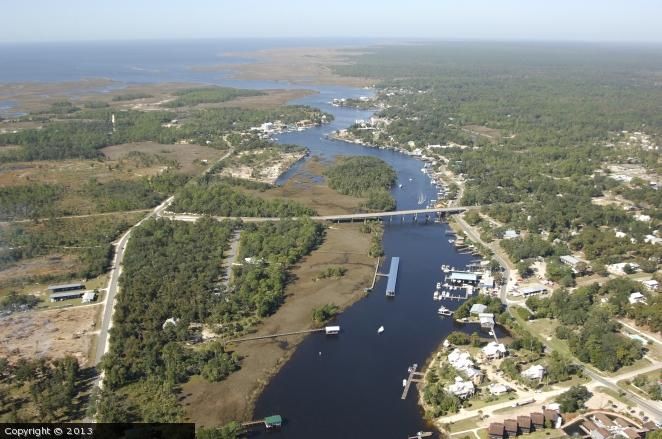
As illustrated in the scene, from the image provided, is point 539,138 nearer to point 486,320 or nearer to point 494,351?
point 486,320

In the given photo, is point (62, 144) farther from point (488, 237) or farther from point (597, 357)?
point (597, 357)

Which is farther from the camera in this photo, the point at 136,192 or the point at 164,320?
the point at 136,192

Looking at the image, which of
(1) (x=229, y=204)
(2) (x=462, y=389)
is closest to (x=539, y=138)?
(1) (x=229, y=204)

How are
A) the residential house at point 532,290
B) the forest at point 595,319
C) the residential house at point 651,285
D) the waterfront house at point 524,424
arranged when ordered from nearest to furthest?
the waterfront house at point 524,424
the forest at point 595,319
the residential house at point 532,290
the residential house at point 651,285

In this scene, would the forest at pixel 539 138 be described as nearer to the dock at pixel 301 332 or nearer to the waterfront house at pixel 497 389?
the waterfront house at pixel 497 389

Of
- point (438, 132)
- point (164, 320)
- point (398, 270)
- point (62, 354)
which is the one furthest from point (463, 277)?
point (438, 132)

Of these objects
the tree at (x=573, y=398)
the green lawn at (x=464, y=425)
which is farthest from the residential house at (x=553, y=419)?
the green lawn at (x=464, y=425)
